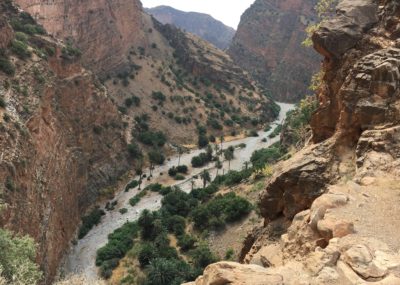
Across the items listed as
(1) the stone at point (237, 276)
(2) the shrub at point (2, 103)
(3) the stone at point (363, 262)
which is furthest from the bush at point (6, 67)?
(3) the stone at point (363, 262)

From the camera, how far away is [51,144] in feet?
183

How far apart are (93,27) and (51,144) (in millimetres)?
69891

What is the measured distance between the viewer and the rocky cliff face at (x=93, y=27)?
108938 millimetres

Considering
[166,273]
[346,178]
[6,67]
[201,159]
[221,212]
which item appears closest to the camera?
[346,178]

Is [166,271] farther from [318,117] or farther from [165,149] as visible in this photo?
[165,149]

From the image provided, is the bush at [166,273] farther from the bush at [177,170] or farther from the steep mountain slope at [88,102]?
the bush at [177,170]

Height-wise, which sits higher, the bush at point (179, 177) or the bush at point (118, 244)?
the bush at point (179, 177)

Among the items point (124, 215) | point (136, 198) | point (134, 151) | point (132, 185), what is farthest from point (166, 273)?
point (134, 151)

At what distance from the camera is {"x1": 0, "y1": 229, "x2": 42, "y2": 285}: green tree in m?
23.2

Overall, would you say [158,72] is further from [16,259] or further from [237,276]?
[237,276]

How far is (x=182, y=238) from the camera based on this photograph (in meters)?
56.1

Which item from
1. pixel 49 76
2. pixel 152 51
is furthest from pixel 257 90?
pixel 49 76

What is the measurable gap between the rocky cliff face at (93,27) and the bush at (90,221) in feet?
174

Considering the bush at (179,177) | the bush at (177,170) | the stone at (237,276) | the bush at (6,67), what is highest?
the bush at (6,67)
